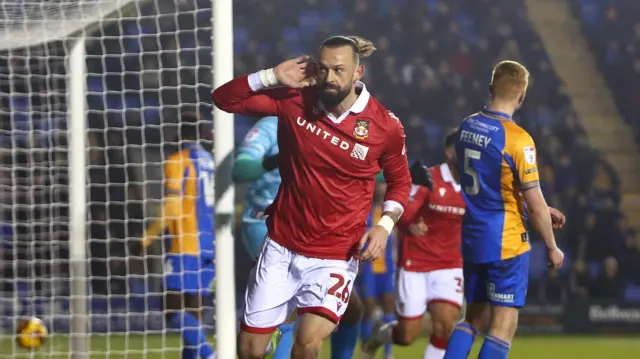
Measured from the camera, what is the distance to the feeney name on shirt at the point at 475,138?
563 centimetres

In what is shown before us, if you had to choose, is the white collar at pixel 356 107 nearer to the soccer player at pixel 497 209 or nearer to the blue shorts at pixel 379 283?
the soccer player at pixel 497 209

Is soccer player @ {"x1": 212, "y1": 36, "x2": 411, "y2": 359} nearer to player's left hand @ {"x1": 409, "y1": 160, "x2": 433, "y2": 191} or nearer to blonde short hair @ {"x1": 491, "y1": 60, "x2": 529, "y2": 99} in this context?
blonde short hair @ {"x1": 491, "y1": 60, "x2": 529, "y2": 99}

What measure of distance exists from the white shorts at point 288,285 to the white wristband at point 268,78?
770 mm

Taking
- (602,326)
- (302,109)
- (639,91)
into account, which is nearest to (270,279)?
(302,109)

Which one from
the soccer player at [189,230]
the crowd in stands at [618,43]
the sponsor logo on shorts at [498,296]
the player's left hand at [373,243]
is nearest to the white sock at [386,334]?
the soccer player at [189,230]

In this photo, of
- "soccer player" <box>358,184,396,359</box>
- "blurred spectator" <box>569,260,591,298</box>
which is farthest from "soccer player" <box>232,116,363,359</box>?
"blurred spectator" <box>569,260,591,298</box>

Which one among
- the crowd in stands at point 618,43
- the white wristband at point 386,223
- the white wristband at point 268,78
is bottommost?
the white wristband at point 386,223

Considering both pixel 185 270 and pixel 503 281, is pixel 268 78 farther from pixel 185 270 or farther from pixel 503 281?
pixel 185 270

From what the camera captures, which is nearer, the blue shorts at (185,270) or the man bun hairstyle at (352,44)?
the man bun hairstyle at (352,44)

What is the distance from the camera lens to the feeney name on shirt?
563 centimetres

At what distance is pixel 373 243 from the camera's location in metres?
4.70

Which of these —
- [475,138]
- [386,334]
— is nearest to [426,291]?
[386,334]

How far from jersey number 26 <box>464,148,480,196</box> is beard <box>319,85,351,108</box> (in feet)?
3.91

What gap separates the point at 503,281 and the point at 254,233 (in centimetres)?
153
